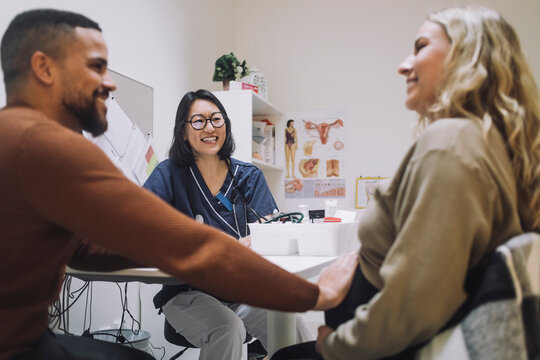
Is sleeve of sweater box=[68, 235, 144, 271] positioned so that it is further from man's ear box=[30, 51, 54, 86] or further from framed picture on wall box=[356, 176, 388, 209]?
framed picture on wall box=[356, 176, 388, 209]

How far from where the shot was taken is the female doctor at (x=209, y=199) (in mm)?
1719

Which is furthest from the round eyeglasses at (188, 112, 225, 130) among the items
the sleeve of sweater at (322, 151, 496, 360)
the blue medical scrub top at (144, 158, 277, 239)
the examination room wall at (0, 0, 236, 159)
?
the sleeve of sweater at (322, 151, 496, 360)

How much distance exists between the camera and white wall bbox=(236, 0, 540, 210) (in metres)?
3.44

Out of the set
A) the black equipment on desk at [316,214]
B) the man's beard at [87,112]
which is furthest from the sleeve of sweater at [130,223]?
the black equipment on desk at [316,214]

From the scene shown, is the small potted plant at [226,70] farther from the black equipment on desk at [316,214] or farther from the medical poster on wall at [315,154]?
the black equipment on desk at [316,214]

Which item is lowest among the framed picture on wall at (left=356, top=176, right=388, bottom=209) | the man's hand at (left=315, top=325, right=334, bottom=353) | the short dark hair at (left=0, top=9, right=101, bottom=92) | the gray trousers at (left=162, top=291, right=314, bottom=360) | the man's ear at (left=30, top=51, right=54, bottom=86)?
the gray trousers at (left=162, top=291, right=314, bottom=360)

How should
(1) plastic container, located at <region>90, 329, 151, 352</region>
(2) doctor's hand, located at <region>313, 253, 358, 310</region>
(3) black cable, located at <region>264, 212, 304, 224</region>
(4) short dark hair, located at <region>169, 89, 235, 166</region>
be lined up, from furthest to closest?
(4) short dark hair, located at <region>169, 89, 235, 166</region>
(1) plastic container, located at <region>90, 329, 151, 352</region>
(3) black cable, located at <region>264, 212, 304, 224</region>
(2) doctor's hand, located at <region>313, 253, 358, 310</region>

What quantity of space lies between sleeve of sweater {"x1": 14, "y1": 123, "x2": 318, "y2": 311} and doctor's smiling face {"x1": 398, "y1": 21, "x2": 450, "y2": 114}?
453mm

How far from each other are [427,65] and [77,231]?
0.72 metres

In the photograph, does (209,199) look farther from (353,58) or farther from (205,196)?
(353,58)

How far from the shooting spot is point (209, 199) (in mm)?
2092

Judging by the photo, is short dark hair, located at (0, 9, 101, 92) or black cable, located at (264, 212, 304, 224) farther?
black cable, located at (264, 212, 304, 224)

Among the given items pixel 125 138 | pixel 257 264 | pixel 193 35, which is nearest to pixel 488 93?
pixel 257 264

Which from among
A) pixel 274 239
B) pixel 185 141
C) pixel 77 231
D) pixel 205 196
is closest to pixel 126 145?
pixel 185 141
